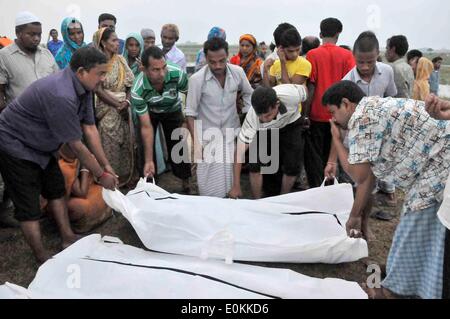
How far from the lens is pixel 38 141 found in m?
2.47

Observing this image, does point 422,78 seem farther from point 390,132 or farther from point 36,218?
point 36,218

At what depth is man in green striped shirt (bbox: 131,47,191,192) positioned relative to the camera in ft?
10.5

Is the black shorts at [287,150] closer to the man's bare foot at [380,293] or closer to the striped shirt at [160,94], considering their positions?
the striped shirt at [160,94]

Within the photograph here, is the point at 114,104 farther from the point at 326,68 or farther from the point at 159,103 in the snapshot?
Answer: the point at 326,68

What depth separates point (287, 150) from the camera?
3326mm

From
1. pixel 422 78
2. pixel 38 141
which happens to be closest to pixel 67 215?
pixel 38 141

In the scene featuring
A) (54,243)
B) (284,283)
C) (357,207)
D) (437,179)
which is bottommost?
(54,243)

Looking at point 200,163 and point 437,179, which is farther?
point 200,163

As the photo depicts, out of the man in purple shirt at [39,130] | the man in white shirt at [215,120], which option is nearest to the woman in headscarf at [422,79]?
the man in white shirt at [215,120]

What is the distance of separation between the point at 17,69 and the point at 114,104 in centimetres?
82

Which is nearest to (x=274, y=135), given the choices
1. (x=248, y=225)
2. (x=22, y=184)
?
(x=248, y=225)

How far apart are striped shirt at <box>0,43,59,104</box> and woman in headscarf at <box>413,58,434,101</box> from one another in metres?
4.41
